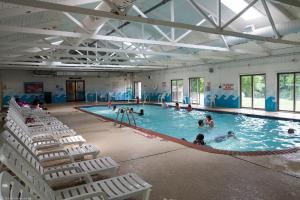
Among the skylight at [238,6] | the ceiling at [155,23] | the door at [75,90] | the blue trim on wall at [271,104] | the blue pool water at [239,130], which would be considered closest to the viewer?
the ceiling at [155,23]

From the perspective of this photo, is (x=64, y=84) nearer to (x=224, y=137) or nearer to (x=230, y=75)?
(x=230, y=75)

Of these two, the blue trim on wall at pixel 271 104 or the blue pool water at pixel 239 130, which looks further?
the blue trim on wall at pixel 271 104

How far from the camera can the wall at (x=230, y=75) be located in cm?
1028

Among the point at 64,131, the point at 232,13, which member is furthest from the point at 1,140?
the point at 232,13

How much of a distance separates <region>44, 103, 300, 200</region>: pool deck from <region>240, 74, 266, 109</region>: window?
835 cm

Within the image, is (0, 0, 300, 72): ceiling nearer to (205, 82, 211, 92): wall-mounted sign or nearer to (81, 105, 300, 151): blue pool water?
(205, 82, 211, 92): wall-mounted sign

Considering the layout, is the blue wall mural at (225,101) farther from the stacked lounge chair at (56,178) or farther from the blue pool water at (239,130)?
the stacked lounge chair at (56,178)

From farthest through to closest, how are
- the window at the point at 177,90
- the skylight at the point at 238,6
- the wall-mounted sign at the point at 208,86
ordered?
the window at the point at 177,90
the wall-mounted sign at the point at 208,86
the skylight at the point at 238,6

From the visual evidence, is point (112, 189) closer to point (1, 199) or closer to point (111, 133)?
point (1, 199)

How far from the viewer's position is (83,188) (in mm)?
2287

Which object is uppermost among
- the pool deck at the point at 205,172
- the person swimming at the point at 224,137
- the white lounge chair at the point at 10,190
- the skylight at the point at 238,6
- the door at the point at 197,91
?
the skylight at the point at 238,6

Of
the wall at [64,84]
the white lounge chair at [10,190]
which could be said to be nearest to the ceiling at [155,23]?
the white lounge chair at [10,190]

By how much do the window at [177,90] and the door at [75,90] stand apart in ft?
29.0

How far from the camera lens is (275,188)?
2.67 meters
